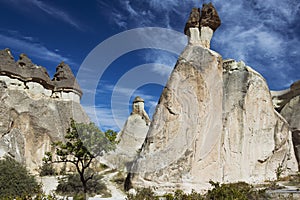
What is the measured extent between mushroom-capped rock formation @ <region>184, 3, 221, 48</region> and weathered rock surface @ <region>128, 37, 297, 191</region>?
3.92 ft

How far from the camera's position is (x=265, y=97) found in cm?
1477

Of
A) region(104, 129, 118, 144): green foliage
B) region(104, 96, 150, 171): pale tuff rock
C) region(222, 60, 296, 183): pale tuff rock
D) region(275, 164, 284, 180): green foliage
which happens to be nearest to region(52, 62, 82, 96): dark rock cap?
region(104, 96, 150, 171): pale tuff rock

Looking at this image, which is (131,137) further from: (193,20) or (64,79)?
(193,20)

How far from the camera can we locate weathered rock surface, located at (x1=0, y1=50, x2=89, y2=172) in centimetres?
1570

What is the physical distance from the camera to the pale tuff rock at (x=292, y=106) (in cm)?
1911

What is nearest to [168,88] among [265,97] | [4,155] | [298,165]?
[265,97]

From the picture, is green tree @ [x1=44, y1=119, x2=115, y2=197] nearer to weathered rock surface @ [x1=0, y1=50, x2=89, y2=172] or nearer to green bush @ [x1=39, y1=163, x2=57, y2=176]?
green bush @ [x1=39, y1=163, x2=57, y2=176]

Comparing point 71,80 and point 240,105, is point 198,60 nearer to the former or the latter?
point 240,105

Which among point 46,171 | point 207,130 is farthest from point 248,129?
point 46,171

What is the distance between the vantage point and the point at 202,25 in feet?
46.5

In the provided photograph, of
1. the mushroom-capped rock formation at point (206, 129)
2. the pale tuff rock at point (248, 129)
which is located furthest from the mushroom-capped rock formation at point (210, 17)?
the pale tuff rock at point (248, 129)

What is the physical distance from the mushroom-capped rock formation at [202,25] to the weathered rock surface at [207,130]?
3.92 ft

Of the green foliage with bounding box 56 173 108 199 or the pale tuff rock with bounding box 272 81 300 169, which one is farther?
the pale tuff rock with bounding box 272 81 300 169

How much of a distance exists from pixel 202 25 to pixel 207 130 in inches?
218
